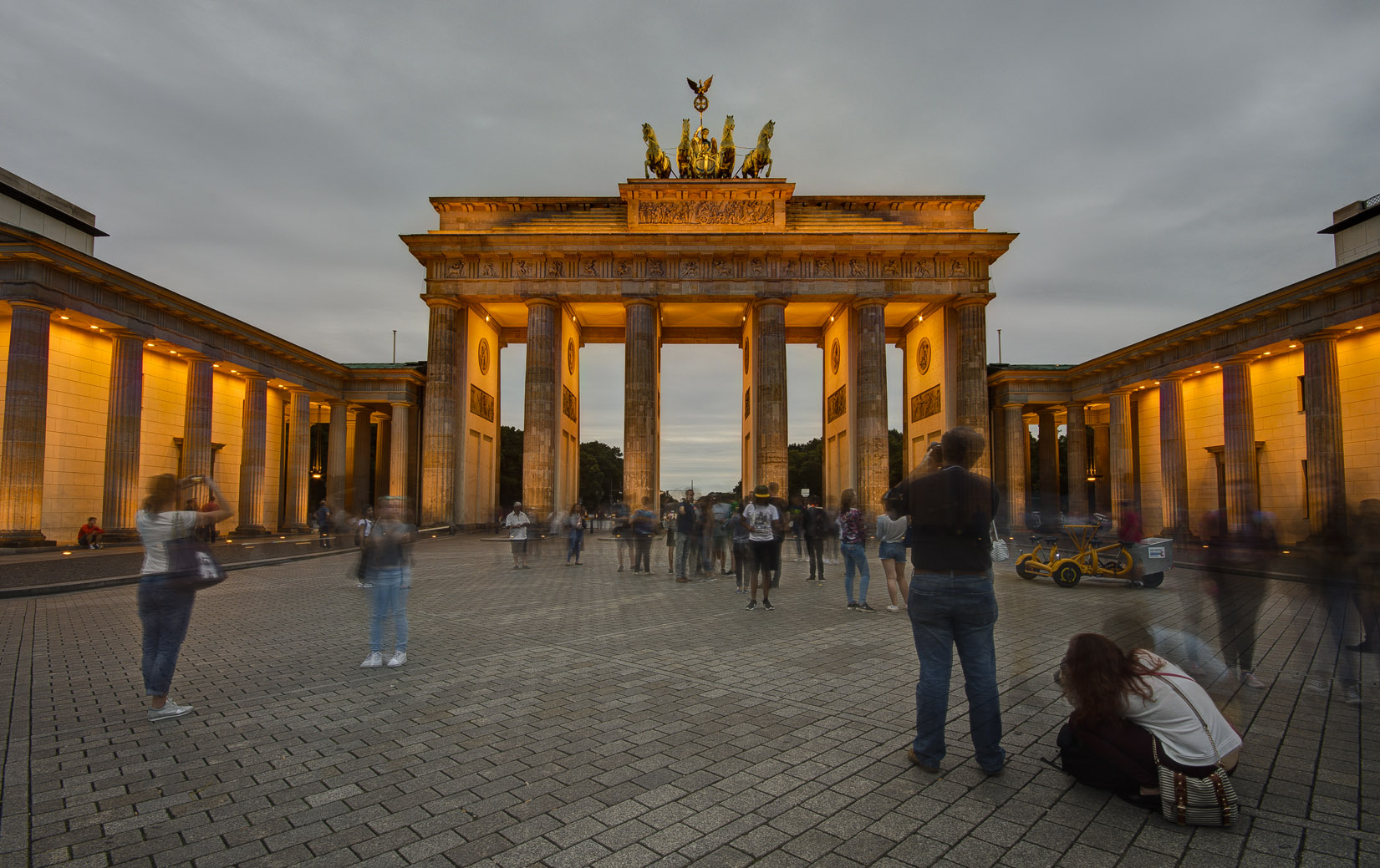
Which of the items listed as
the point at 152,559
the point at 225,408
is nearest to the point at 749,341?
the point at 225,408

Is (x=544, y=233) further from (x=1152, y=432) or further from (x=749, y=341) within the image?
(x=1152, y=432)

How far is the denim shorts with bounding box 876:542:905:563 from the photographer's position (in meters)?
10.3

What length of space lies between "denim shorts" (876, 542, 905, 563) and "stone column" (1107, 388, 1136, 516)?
3083cm

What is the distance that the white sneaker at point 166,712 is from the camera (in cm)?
536

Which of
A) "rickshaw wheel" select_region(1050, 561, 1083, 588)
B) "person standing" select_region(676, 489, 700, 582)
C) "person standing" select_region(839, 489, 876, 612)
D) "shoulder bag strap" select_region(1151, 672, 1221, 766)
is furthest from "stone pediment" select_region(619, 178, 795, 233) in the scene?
"shoulder bag strap" select_region(1151, 672, 1221, 766)

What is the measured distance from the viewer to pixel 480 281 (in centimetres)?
3778

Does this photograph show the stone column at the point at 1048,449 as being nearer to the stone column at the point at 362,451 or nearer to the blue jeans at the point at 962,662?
the stone column at the point at 362,451

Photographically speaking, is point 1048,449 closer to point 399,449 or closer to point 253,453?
point 399,449

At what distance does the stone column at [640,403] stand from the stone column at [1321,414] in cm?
2567

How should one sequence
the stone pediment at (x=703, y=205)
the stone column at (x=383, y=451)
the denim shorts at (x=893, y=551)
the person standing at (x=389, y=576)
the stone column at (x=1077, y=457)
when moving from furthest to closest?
the stone column at (x=383, y=451), the stone column at (x=1077, y=457), the stone pediment at (x=703, y=205), the denim shorts at (x=893, y=551), the person standing at (x=389, y=576)

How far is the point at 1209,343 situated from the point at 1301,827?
3135 centimetres

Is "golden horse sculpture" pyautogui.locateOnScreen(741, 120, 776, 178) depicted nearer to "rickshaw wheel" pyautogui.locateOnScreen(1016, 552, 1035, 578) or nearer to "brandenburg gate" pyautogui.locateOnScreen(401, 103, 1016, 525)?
"brandenburg gate" pyautogui.locateOnScreen(401, 103, 1016, 525)

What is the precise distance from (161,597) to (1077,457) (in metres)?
45.1

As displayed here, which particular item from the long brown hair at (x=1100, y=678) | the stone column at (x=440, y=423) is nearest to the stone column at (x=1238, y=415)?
the long brown hair at (x=1100, y=678)
